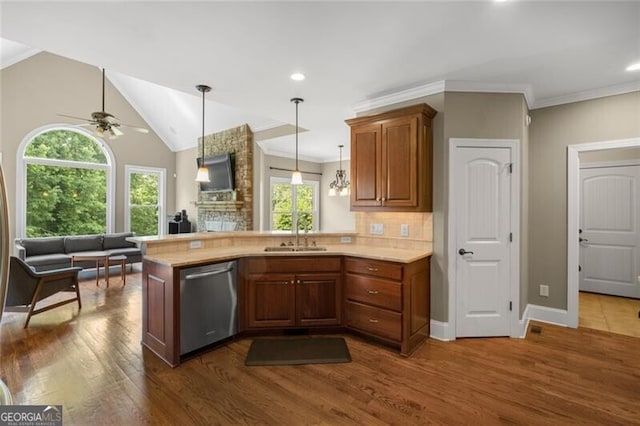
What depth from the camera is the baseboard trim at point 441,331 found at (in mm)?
3270

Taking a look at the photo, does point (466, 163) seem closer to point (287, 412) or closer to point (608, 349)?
point (608, 349)

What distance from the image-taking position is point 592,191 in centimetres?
495

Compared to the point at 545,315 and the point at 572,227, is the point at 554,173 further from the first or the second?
the point at 545,315

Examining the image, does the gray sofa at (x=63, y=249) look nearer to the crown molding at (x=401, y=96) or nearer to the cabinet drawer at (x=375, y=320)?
the cabinet drawer at (x=375, y=320)

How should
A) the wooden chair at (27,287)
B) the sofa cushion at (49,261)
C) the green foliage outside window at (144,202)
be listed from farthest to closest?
1. the green foliage outside window at (144,202)
2. the sofa cushion at (49,261)
3. the wooden chair at (27,287)

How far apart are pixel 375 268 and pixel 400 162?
3.72 ft

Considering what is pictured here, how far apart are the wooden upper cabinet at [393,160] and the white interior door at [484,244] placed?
46 centimetres

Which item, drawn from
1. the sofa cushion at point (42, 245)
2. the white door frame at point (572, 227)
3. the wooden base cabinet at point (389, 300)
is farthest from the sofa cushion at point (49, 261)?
the white door frame at point (572, 227)

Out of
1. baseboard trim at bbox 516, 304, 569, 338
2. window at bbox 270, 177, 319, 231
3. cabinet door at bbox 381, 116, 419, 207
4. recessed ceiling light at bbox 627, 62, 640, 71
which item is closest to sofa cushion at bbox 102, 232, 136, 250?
window at bbox 270, 177, 319, 231

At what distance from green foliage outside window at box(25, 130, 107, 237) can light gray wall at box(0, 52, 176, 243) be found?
11.1 inches

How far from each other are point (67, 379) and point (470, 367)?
11.0ft

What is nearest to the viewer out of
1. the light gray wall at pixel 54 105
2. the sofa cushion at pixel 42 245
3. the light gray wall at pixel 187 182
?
the sofa cushion at pixel 42 245

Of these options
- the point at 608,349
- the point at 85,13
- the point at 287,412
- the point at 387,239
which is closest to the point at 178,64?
the point at 85,13

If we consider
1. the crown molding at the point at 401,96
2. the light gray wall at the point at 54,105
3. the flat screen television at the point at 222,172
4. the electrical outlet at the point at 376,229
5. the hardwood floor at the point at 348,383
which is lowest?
the hardwood floor at the point at 348,383
